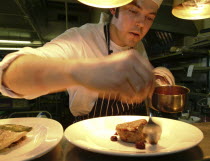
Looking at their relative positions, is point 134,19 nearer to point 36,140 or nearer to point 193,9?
point 193,9

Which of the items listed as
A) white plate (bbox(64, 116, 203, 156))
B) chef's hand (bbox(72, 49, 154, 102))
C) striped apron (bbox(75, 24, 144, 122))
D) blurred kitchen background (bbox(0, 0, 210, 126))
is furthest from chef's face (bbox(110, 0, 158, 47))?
blurred kitchen background (bbox(0, 0, 210, 126))

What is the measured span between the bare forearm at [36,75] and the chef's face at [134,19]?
0.78 m

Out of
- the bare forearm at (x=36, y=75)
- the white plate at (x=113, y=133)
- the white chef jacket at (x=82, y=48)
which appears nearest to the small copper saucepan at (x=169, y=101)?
the white plate at (x=113, y=133)

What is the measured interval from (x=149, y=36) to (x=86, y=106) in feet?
10.9

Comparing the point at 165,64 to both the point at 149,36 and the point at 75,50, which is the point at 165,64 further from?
the point at 75,50

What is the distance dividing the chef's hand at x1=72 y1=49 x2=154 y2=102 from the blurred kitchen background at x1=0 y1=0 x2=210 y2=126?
1709 mm

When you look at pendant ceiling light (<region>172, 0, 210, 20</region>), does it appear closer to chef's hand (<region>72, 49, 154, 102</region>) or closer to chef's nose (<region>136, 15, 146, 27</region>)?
Answer: chef's nose (<region>136, 15, 146, 27</region>)

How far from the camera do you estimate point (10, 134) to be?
0.73 meters

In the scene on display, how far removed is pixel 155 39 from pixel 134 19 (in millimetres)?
3130

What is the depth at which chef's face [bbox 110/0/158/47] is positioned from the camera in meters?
1.20

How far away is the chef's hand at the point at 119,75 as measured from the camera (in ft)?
1.80

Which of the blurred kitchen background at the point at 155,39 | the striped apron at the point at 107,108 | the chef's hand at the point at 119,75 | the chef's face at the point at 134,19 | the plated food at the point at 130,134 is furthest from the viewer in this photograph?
the blurred kitchen background at the point at 155,39

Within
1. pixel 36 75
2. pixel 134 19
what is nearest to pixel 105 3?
pixel 134 19

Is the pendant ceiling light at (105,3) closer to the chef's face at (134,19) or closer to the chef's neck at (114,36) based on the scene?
the chef's face at (134,19)
